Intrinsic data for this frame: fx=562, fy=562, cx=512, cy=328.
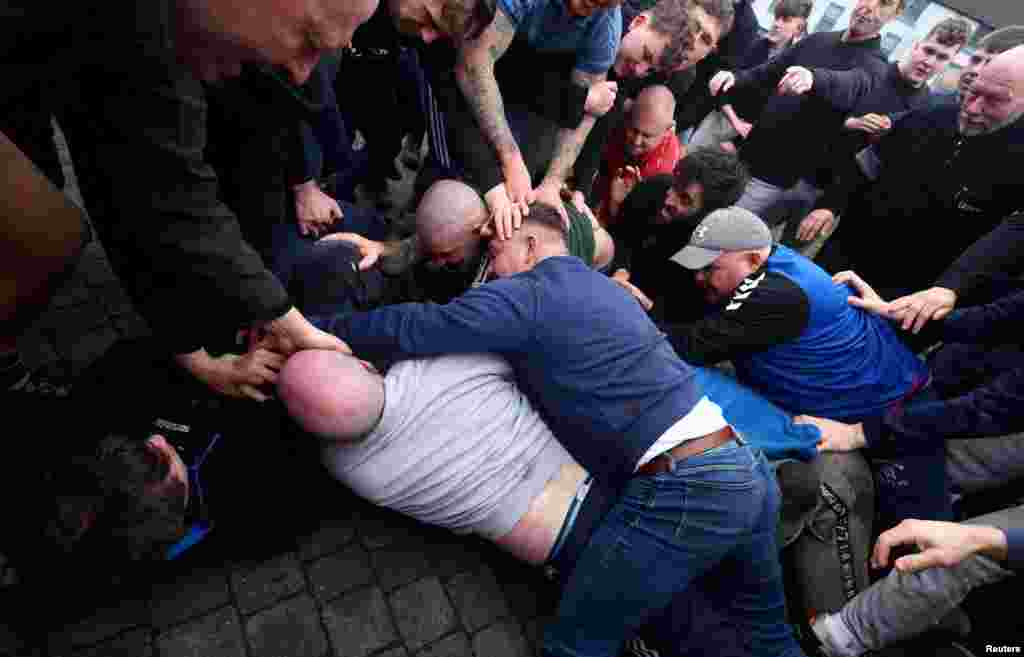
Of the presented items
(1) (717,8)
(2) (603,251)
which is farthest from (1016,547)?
(1) (717,8)

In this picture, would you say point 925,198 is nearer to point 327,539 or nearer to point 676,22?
point 676,22

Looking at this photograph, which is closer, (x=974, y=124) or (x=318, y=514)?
(x=318, y=514)

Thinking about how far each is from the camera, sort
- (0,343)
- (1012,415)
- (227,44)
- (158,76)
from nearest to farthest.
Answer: (158,76) → (227,44) → (0,343) → (1012,415)

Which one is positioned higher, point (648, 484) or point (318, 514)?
point (648, 484)

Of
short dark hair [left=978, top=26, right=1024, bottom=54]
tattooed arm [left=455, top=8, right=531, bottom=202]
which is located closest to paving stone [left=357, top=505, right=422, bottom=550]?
tattooed arm [left=455, top=8, right=531, bottom=202]

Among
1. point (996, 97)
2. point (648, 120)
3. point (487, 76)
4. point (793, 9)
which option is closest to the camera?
point (487, 76)

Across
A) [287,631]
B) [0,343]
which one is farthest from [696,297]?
[0,343]

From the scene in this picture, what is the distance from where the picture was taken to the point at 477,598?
2254 mm

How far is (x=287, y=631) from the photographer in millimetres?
1962

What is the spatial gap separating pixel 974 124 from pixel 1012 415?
1850mm

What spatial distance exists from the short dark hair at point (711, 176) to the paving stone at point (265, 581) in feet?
9.26

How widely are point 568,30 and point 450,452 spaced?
6.40 ft

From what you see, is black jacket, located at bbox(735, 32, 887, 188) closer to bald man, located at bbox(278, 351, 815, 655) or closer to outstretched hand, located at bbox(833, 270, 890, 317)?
outstretched hand, located at bbox(833, 270, 890, 317)

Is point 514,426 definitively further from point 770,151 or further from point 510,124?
point 770,151
